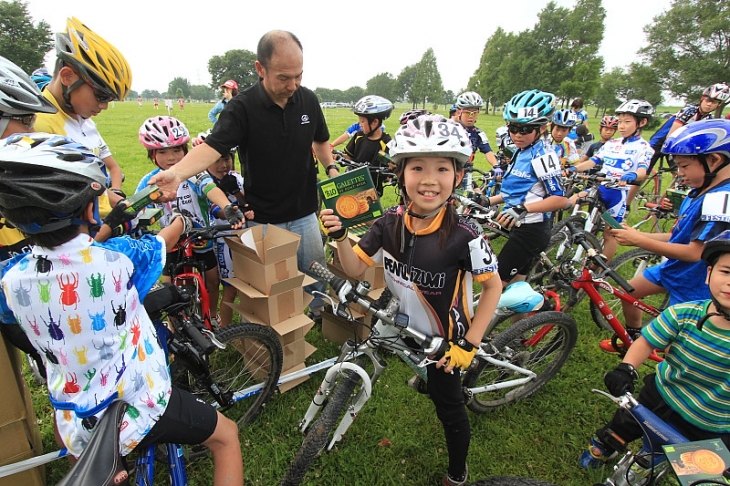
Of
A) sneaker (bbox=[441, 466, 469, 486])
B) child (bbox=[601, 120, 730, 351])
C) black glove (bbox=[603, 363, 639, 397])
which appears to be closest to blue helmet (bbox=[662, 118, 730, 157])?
child (bbox=[601, 120, 730, 351])

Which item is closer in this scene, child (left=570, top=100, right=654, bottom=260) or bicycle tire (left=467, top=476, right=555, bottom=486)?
bicycle tire (left=467, top=476, right=555, bottom=486)

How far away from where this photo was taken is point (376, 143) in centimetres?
652

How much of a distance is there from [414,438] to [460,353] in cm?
157

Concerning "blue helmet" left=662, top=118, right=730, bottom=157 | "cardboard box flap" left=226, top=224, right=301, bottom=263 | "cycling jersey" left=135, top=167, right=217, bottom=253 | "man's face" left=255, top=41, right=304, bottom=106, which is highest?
"man's face" left=255, top=41, right=304, bottom=106

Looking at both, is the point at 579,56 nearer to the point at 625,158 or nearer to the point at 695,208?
the point at 625,158

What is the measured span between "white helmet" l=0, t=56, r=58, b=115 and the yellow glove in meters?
3.15

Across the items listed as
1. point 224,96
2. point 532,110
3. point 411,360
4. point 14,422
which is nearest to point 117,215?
point 14,422

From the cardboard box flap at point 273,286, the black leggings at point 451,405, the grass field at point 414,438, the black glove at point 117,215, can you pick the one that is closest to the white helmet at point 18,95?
the black glove at point 117,215

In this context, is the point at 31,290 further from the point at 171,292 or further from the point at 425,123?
the point at 425,123

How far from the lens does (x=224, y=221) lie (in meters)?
3.58

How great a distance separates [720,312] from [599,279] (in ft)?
5.88

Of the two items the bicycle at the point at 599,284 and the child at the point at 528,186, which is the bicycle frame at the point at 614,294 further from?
the child at the point at 528,186

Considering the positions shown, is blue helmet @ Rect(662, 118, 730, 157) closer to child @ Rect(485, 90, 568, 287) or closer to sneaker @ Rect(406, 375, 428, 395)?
child @ Rect(485, 90, 568, 287)

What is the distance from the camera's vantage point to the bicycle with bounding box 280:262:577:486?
7.38ft
